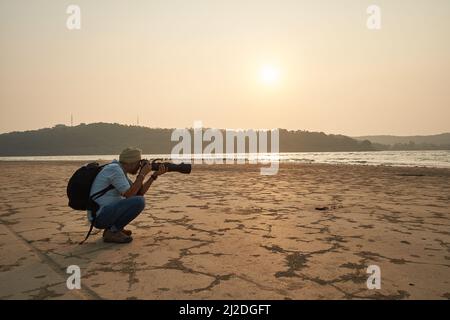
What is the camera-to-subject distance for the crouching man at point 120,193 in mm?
3113

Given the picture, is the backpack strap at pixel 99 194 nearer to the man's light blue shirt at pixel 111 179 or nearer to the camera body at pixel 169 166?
the man's light blue shirt at pixel 111 179

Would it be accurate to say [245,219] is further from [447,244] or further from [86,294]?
[86,294]

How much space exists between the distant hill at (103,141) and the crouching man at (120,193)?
90202 millimetres

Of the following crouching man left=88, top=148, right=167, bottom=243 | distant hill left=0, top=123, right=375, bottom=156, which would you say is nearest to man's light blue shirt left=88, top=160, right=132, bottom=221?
crouching man left=88, top=148, right=167, bottom=243

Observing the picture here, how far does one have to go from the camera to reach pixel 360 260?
2.76 meters

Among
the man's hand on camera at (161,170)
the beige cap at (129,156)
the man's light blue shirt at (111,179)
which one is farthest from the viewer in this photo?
the man's hand on camera at (161,170)

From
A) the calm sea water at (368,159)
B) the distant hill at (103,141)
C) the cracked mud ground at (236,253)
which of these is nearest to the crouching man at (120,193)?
the cracked mud ground at (236,253)

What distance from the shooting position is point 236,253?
2.97 meters

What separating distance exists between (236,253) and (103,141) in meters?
96.8

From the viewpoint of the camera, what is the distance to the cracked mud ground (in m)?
2.20

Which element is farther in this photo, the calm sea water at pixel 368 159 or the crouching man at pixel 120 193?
Answer: the calm sea water at pixel 368 159

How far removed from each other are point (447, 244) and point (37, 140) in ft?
333

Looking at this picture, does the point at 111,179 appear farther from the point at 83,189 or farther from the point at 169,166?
the point at 169,166
